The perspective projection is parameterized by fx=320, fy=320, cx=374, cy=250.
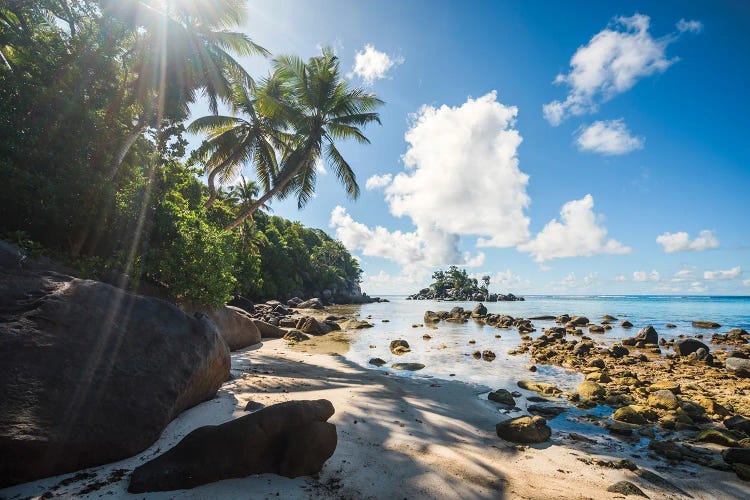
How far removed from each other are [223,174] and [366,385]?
50.4ft

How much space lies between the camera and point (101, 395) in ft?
11.9

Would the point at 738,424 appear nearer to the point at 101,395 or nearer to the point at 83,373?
the point at 101,395

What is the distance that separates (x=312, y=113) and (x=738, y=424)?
691 inches

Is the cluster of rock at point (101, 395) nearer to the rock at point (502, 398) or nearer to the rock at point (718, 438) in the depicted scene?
the rock at point (502, 398)

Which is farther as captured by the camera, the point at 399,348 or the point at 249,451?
the point at 399,348

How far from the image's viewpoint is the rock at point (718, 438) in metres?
5.28

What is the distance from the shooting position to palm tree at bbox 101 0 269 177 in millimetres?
10906

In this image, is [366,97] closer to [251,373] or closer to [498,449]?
[251,373]

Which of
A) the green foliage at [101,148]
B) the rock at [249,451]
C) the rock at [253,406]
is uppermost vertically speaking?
the green foliage at [101,148]

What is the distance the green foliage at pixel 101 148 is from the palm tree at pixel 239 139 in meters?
3.38

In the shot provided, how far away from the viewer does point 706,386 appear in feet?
30.3

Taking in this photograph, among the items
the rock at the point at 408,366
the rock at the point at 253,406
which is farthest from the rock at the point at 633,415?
the rock at the point at 253,406

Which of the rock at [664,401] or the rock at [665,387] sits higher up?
the rock at [664,401]

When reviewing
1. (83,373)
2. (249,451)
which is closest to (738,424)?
(249,451)
